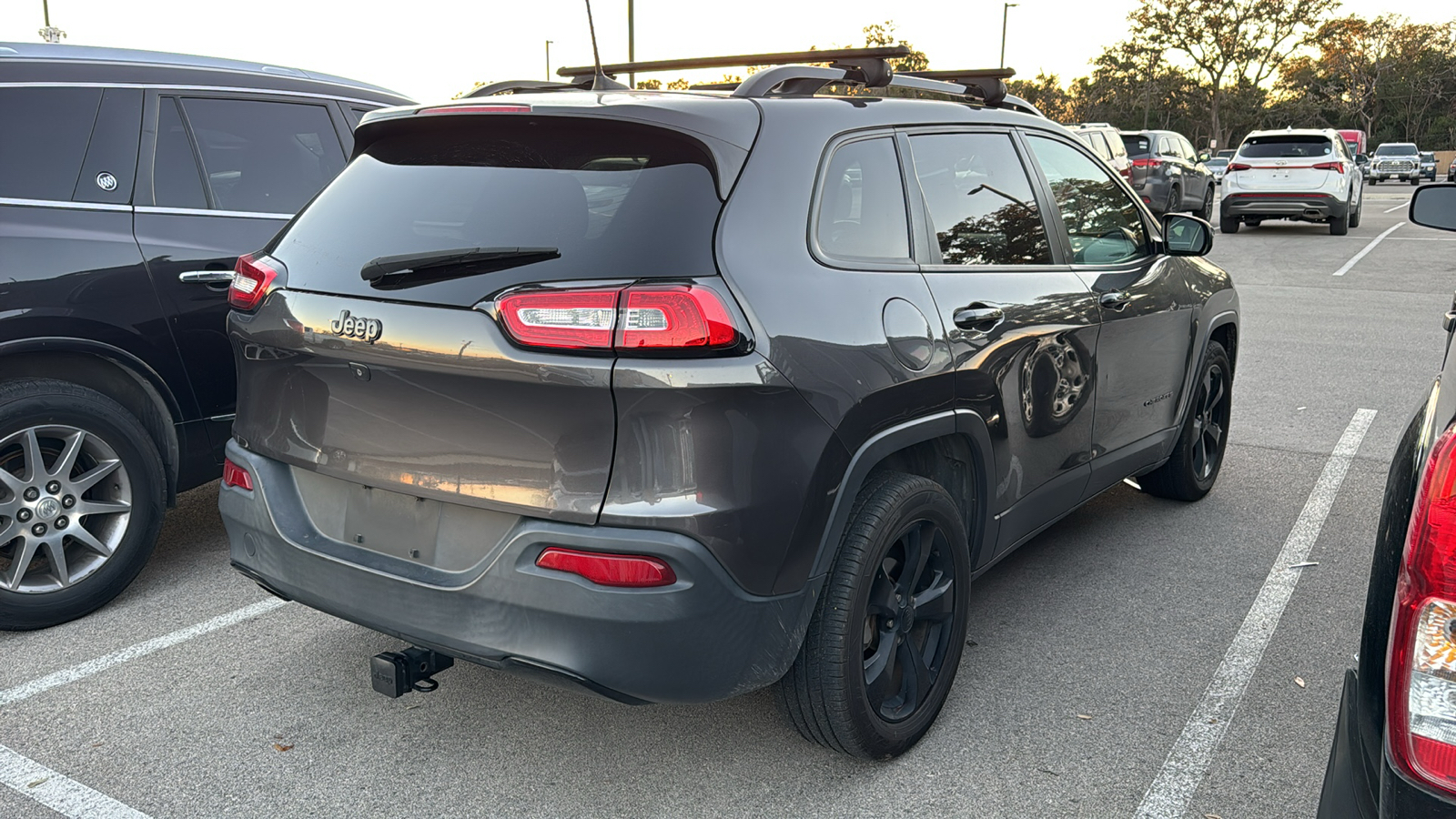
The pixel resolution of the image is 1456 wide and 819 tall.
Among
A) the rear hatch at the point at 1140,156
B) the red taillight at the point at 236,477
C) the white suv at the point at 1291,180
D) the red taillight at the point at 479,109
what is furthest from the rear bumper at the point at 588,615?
the white suv at the point at 1291,180

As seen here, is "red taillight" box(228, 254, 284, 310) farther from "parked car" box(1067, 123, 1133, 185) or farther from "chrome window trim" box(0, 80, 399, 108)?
"parked car" box(1067, 123, 1133, 185)

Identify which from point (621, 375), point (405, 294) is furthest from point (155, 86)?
point (621, 375)

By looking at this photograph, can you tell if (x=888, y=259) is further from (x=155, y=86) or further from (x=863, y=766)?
(x=155, y=86)

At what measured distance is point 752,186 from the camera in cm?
269

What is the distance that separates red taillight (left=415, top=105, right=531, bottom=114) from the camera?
2.82m

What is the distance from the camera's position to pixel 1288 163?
20.2 metres

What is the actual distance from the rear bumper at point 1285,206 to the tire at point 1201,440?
16.7 meters

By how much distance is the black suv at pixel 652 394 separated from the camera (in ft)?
8.04

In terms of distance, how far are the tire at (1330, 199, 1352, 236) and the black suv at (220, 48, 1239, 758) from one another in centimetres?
1944

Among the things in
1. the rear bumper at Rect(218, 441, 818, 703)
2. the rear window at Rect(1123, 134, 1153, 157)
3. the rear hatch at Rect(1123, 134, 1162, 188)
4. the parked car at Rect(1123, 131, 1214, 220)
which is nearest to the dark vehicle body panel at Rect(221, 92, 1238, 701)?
the rear bumper at Rect(218, 441, 818, 703)

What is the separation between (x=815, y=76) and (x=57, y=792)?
106 inches

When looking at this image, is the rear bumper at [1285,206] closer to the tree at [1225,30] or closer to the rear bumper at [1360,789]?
the rear bumper at [1360,789]

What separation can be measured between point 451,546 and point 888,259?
1328 millimetres

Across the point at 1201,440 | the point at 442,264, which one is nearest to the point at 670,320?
the point at 442,264
